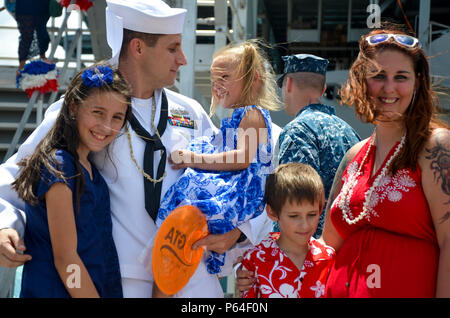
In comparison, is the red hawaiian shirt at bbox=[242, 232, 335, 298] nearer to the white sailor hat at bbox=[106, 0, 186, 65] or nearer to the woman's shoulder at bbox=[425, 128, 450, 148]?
the woman's shoulder at bbox=[425, 128, 450, 148]

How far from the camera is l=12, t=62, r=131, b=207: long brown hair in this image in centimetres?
220

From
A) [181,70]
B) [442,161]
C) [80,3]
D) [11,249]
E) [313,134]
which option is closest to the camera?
[442,161]

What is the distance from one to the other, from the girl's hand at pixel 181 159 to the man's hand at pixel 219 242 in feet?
1.13

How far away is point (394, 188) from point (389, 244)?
0.21 metres

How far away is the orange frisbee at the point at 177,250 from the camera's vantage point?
2254 millimetres

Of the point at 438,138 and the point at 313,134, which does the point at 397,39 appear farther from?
the point at 313,134

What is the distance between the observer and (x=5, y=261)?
2.20 meters

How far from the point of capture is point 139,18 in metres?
2.61

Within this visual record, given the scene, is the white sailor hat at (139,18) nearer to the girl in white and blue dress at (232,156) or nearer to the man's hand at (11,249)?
the girl in white and blue dress at (232,156)

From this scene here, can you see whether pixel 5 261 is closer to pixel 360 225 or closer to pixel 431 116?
pixel 360 225

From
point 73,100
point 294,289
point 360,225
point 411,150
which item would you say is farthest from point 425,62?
point 73,100

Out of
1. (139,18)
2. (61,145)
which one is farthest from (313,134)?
(61,145)
